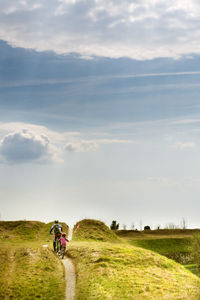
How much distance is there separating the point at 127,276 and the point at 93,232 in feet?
107

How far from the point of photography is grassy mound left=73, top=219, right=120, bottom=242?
6168 cm

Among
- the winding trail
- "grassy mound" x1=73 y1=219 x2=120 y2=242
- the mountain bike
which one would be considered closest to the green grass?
"grassy mound" x1=73 y1=219 x2=120 y2=242

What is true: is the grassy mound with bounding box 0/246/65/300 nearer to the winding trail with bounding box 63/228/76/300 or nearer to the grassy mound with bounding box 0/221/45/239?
the winding trail with bounding box 63/228/76/300

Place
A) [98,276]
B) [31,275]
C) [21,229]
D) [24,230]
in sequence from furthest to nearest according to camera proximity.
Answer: [21,229], [24,230], [31,275], [98,276]

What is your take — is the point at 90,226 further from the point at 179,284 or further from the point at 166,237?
the point at 179,284

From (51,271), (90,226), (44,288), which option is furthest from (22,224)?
(44,288)

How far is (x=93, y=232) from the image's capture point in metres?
64.9

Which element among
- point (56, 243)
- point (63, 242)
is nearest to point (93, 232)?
point (56, 243)

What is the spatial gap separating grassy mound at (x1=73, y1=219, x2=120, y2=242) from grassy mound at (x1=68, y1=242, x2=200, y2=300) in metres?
17.1

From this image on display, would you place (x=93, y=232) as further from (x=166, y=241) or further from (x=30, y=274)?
(x=30, y=274)

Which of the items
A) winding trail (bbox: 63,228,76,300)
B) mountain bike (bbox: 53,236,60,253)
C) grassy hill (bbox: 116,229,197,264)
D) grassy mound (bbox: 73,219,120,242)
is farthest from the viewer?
grassy hill (bbox: 116,229,197,264)

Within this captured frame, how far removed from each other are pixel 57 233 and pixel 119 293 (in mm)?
14480

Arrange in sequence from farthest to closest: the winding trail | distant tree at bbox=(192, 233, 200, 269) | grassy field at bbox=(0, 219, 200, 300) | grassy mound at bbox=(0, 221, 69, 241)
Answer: grassy mound at bbox=(0, 221, 69, 241)
distant tree at bbox=(192, 233, 200, 269)
grassy field at bbox=(0, 219, 200, 300)
the winding trail

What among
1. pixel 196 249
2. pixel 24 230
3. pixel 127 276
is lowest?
pixel 127 276
